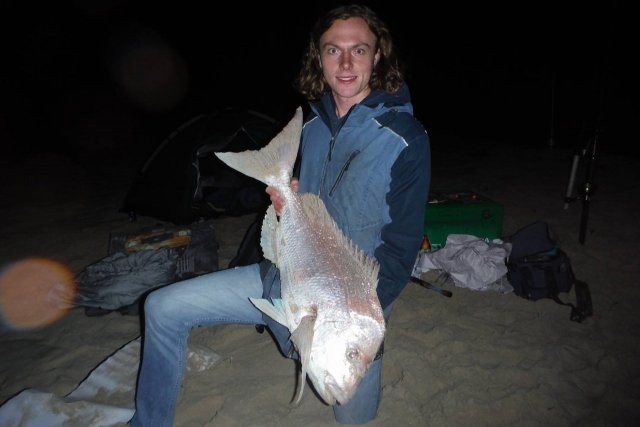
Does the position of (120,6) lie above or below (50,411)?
above

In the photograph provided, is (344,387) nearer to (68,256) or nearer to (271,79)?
(68,256)

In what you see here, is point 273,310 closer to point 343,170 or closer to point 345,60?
point 343,170

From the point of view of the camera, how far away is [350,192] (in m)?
2.23

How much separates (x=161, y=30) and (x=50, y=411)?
4805cm

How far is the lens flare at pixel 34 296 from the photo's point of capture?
12.9 feet

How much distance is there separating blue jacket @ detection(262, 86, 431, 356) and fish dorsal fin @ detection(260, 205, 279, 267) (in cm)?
17

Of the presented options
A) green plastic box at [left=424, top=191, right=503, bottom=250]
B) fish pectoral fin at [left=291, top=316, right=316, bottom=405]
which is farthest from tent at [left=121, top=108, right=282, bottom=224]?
fish pectoral fin at [left=291, top=316, right=316, bottom=405]

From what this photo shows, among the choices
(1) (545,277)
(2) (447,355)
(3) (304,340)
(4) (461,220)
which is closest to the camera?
(3) (304,340)

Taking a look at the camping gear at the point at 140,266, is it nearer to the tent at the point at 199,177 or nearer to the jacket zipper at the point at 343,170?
the tent at the point at 199,177

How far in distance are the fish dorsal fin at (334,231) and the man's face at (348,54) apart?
2.45ft

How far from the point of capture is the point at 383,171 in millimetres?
2162

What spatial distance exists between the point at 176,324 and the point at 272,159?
120 centimetres


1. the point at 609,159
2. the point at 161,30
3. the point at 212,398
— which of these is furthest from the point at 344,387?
the point at 161,30

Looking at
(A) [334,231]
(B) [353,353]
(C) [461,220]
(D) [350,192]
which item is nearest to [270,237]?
(A) [334,231]
